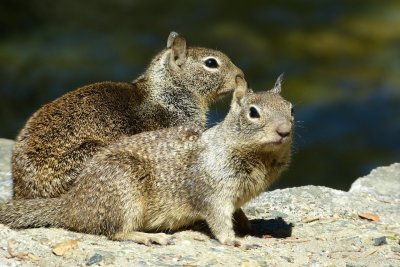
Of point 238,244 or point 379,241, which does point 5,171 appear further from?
point 379,241

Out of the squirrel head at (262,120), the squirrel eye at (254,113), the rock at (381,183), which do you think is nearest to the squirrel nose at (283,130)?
the squirrel head at (262,120)

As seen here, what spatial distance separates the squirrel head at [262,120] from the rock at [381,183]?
2.71 metres

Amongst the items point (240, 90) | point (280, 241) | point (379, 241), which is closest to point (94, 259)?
point (280, 241)

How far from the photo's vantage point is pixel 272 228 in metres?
9.57

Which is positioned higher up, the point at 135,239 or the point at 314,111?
the point at 314,111

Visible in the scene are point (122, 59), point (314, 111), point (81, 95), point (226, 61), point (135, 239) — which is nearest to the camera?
point (135, 239)

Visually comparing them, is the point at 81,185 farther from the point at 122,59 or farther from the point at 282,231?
the point at 122,59

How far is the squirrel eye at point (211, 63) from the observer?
452 inches

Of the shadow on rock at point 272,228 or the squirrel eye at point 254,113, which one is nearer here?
the squirrel eye at point 254,113

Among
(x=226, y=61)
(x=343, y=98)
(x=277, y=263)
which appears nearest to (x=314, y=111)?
(x=343, y=98)

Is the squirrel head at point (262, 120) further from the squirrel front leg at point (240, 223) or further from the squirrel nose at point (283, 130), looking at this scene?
the squirrel front leg at point (240, 223)

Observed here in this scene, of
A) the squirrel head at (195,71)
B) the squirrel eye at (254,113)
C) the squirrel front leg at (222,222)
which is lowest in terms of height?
the squirrel front leg at (222,222)

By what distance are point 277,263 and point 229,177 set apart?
2.98ft

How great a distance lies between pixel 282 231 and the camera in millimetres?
9461
